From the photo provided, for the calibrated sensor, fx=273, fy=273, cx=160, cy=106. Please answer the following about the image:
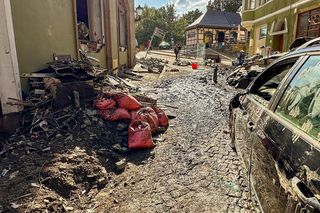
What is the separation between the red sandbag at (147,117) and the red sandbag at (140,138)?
443 millimetres

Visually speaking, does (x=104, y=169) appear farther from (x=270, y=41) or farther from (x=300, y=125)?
(x=270, y=41)

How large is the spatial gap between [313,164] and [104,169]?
10.7 feet

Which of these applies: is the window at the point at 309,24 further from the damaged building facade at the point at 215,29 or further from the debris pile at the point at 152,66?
the damaged building facade at the point at 215,29

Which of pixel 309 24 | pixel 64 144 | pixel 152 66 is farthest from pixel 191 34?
pixel 64 144

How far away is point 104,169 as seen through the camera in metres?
4.16

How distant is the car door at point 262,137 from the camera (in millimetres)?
1892

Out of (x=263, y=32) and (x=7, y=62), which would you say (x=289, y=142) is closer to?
(x=7, y=62)

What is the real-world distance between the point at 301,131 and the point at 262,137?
0.55 metres

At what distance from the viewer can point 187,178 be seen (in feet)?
12.6

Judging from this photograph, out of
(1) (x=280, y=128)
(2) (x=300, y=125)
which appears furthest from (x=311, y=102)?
(1) (x=280, y=128)

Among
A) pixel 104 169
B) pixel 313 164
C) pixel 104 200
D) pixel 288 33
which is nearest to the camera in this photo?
pixel 313 164

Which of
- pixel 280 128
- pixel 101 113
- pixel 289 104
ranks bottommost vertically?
pixel 101 113

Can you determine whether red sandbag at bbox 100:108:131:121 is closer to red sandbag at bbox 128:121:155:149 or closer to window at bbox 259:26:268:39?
red sandbag at bbox 128:121:155:149

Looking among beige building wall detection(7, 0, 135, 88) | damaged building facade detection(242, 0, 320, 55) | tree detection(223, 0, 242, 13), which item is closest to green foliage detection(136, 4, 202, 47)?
tree detection(223, 0, 242, 13)
